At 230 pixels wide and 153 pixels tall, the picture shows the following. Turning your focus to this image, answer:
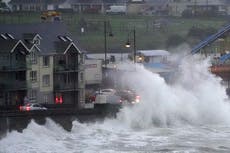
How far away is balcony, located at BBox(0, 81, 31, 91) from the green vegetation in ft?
67.5

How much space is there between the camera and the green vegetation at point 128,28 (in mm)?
59834

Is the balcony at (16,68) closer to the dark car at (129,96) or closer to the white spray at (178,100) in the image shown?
the dark car at (129,96)

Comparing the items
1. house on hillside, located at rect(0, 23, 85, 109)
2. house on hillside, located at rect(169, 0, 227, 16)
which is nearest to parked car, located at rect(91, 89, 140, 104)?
house on hillside, located at rect(0, 23, 85, 109)

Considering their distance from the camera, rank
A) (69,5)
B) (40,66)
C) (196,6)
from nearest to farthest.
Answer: (40,66) → (69,5) → (196,6)

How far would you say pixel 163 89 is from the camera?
37.0 metres

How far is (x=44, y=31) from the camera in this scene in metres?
38.8

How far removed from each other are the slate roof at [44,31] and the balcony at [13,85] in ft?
7.00

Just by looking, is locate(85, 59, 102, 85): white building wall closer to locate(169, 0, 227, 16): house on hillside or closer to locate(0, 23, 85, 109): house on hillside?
locate(0, 23, 85, 109): house on hillside

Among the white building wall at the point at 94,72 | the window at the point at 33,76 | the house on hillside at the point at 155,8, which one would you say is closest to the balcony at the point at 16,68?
the window at the point at 33,76

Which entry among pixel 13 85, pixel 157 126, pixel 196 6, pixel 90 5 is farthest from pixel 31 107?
pixel 196 6

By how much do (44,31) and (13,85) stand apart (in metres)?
4.70

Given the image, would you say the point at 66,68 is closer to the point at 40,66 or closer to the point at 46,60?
the point at 46,60

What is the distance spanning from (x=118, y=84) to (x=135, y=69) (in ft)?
8.66

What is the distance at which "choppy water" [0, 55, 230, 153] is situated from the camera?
28.7 metres
